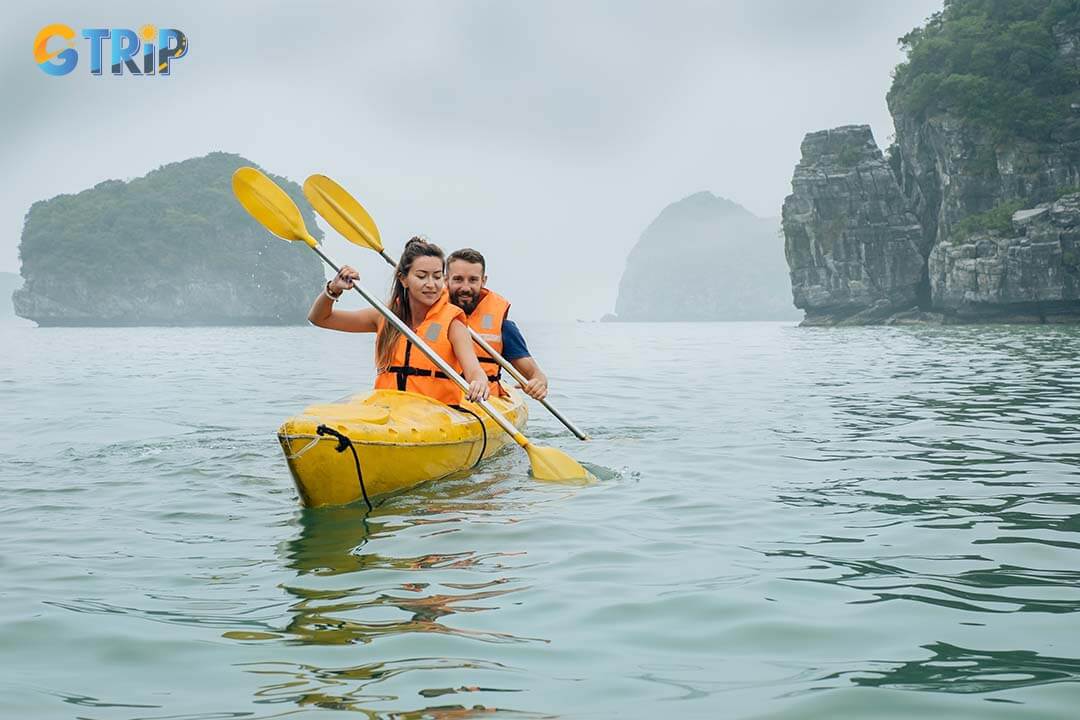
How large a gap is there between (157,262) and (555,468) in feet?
367

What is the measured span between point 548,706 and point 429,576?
150cm

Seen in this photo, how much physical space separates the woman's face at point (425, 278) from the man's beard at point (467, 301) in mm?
1306

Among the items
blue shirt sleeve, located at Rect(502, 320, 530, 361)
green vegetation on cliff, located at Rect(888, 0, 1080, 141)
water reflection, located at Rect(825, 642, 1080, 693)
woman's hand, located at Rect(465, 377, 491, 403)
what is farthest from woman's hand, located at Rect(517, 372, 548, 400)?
green vegetation on cliff, located at Rect(888, 0, 1080, 141)

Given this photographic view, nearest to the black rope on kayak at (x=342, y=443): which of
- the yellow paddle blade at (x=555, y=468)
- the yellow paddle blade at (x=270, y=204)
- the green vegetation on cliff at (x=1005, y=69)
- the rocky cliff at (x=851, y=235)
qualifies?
the yellow paddle blade at (x=555, y=468)

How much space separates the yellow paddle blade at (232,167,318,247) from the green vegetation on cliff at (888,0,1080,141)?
48.7 meters

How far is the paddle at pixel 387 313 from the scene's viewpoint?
6.52m

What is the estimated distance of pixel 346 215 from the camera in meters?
8.75

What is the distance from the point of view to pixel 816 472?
6559mm

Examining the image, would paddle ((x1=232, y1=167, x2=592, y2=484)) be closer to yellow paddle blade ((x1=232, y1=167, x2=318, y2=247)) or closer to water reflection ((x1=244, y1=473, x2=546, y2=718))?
yellow paddle blade ((x1=232, y1=167, x2=318, y2=247))

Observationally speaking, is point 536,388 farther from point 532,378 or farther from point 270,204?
point 270,204

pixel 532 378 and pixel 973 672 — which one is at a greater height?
pixel 532 378

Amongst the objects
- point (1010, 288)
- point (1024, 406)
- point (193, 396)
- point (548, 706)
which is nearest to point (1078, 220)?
point (1010, 288)

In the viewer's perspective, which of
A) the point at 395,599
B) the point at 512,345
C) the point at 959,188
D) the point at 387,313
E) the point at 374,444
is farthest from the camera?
the point at 959,188

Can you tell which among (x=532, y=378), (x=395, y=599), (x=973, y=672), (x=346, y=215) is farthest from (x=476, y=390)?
(x=973, y=672)
